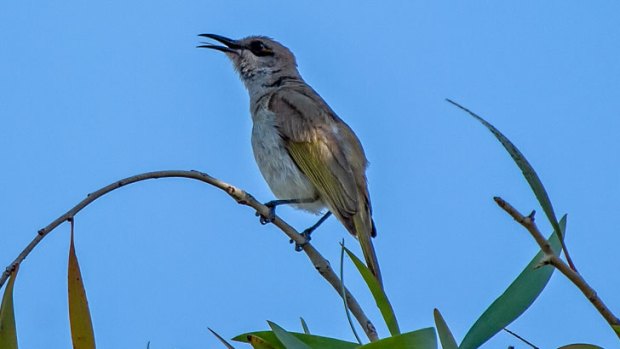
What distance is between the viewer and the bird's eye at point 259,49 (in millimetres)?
7031

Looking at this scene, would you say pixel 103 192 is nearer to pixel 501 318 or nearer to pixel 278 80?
pixel 501 318

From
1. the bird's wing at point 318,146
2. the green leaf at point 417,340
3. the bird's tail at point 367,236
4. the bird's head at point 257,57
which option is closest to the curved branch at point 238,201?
the green leaf at point 417,340

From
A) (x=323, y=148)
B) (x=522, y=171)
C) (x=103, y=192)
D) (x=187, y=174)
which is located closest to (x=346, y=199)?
(x=323, y=148)

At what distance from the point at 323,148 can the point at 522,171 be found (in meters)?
4.05

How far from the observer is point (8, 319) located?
188 cm

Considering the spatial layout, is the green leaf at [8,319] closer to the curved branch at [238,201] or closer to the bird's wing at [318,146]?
the curved branch at [238,201]

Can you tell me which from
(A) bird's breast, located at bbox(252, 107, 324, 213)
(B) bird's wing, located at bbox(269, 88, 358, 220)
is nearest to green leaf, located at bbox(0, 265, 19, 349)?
(B) bird's wing, located at bbox(269, 88, 358, 220)

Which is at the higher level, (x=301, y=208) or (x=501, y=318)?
(x=301, y=208)

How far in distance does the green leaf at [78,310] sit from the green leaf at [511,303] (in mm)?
743

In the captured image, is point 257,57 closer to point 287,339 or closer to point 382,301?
point 382,301

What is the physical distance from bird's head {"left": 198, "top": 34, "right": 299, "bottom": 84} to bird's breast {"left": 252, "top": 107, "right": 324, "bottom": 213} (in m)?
1.03

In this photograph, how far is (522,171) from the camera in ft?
5.27

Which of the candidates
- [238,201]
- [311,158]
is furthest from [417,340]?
[311,158]

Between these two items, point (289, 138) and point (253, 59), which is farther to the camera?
point (253, 59)
